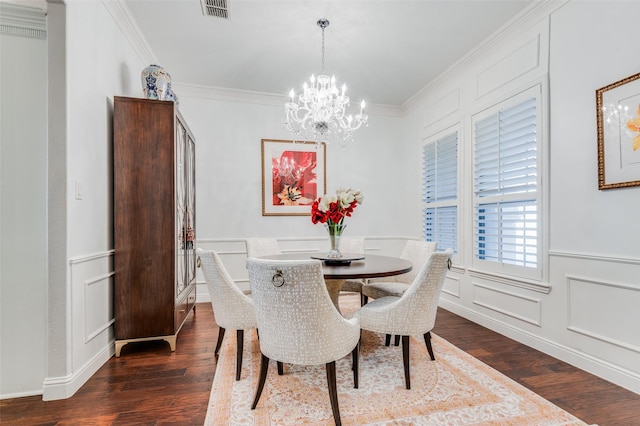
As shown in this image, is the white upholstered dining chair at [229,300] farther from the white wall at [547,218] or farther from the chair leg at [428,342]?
the chair leg at [428,342]

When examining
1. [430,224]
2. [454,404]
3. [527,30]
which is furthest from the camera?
[430,224]

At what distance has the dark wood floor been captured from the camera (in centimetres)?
168

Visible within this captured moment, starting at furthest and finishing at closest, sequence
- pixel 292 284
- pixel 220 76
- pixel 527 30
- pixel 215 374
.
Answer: pixel 220 76, pixel 527 30, pixel 215 374, pixel 292 284

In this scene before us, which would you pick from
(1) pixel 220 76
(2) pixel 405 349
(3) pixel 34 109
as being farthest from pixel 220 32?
(2) pixel 405 349

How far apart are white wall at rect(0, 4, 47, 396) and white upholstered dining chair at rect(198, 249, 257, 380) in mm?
992

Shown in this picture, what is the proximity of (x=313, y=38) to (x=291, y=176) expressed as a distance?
1.87 m

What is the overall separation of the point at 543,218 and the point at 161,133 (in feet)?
10.5

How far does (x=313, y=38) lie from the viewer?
2949 millimetres

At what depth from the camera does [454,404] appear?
5.82 feet

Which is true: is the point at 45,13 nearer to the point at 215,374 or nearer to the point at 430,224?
the point at 215,374

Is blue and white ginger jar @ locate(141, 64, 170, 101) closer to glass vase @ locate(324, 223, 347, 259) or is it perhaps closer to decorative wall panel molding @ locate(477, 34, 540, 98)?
glass vase @ locate(324, 223, 347, 259)

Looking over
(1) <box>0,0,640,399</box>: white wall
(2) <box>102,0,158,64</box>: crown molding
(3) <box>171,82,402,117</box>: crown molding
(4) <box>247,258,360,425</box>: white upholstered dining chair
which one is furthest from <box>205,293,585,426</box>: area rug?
(3) <box>171,82,402,117</box>: crown molding

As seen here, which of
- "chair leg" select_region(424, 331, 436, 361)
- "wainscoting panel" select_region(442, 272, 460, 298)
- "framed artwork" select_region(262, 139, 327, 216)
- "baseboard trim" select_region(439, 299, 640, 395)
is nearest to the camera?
"baseboard trim" select_region(439, 299, 640, 395)

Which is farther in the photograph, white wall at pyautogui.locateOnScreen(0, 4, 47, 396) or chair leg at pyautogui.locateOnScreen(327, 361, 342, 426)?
white wall at pyautogui.locateOnScreen(0, 4, 47, 396)
